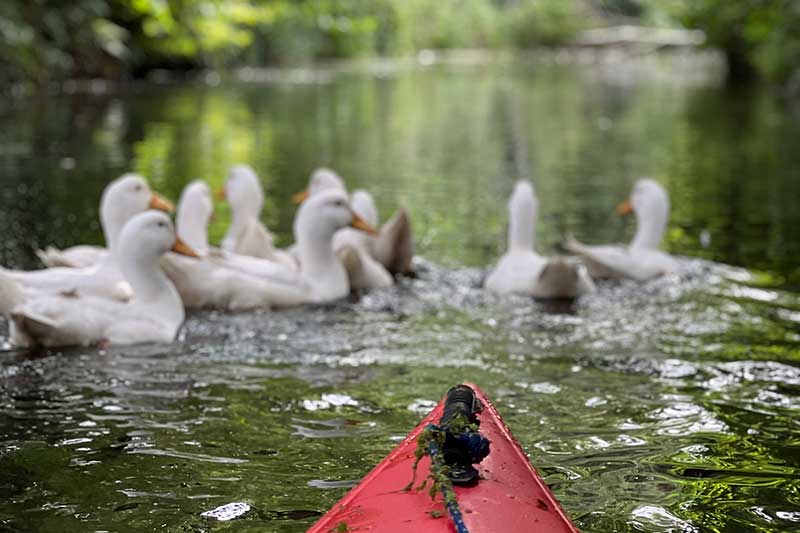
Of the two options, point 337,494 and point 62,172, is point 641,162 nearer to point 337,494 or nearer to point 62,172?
point 62,172

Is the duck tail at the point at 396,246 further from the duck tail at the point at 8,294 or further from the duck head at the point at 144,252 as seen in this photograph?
the duck tail at the point at 8,294

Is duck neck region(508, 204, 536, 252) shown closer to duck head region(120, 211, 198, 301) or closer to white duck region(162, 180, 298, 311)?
Result: white duck region(162, 180, 298, 311)

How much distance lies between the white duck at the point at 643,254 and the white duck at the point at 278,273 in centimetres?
151

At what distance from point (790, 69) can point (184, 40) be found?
15.6 metres

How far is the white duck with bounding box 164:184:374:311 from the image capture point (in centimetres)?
663

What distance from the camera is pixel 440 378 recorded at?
5.38 m

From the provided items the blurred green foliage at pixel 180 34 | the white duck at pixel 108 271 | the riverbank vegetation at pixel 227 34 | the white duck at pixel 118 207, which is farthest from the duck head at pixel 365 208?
the blurred green foliage at pixel 180 34

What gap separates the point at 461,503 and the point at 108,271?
3.96 metres

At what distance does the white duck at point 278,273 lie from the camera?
663cm

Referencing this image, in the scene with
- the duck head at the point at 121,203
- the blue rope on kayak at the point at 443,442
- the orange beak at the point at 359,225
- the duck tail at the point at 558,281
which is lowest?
the duck tail at the point at 558,281

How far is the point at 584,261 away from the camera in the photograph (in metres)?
7.66

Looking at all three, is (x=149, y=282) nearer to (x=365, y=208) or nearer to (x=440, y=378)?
(x=440, y=378)

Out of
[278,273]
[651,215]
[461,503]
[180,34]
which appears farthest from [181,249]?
[180,34]

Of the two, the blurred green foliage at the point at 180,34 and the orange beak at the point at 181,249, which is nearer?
the orange beak at the point at 181,249
